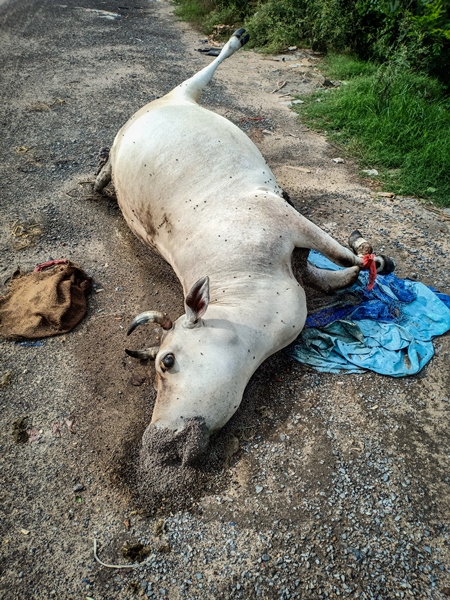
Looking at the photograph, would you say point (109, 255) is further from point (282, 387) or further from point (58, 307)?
point (282, 387)

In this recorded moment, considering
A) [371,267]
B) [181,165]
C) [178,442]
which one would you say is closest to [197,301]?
[178,442]

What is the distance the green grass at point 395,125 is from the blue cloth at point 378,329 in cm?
206

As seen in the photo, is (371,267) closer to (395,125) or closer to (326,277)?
(326,277)

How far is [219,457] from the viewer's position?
3.62 metres

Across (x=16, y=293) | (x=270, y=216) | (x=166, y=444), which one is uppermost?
(x=270, y=216)

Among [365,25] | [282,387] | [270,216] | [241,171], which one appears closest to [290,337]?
[282,387]

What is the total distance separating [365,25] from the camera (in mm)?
10367

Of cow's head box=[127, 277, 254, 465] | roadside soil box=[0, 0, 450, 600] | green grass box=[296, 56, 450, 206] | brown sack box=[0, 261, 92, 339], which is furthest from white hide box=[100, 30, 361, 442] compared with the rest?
green grass box=[296, 56, 450, 206]

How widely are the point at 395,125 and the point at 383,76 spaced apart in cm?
142

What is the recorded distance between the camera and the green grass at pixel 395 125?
663 cm

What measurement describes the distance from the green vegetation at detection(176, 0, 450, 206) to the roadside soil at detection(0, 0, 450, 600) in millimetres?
807

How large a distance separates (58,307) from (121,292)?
0.67m

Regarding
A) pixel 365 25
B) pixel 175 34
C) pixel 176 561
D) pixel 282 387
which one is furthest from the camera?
pixel 175 34

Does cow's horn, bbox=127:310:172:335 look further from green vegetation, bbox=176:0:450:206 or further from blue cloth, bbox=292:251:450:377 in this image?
green vegetation, bbox=176:0:450:206
